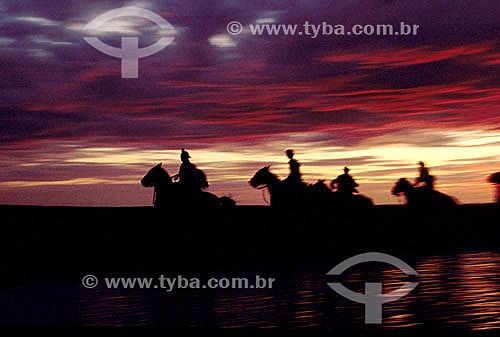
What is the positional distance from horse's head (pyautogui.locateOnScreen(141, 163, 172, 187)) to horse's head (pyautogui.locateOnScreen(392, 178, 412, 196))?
6.82 meters

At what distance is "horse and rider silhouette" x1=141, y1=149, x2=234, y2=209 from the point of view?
50.7 feet

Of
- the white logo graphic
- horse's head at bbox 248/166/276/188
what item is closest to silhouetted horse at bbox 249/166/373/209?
horse's head at bbox 248/166/276/188

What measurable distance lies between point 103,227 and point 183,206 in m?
2.85

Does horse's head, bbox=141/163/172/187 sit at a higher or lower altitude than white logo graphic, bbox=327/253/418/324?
higher

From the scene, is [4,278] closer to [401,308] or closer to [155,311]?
[155,311]

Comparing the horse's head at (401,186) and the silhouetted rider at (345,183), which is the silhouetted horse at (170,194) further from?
the horse's head at (401,186)

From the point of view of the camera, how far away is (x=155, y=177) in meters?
15.7

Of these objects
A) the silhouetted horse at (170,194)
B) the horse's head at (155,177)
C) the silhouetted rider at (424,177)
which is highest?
the silhouetted rider at (424,177)

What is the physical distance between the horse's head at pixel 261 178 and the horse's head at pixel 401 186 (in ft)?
14.7

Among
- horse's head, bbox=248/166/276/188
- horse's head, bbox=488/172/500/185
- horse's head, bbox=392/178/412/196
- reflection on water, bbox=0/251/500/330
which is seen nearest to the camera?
reflection on water, bbox=0/251/500/330

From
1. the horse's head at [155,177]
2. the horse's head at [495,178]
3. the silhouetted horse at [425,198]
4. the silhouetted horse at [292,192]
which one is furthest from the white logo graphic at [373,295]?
the horse's head at [495,178]

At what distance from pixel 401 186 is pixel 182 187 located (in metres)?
6.73

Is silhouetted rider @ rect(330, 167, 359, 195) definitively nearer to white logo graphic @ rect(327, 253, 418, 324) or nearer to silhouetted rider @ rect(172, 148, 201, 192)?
silhouetted rider @ rect(172, 148, 201, 192)

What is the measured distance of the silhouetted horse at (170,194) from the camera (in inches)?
608
